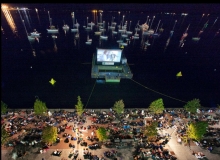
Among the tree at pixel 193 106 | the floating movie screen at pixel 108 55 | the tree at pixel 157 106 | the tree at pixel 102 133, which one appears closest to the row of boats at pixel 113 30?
the floating movie screen at pixel 108 55

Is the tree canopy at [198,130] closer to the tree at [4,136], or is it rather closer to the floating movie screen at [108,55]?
the floating movie screen at [108,55]

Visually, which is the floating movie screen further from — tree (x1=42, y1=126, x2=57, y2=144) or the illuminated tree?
the illuminated tree

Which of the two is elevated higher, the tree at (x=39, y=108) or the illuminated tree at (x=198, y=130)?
the illuminated tree at (x=198, y=130)

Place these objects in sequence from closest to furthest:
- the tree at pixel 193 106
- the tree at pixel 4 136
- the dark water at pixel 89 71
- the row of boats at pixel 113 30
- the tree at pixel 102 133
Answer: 1. the tree at pixel 4 136
2. the tree at pixel 102 133
3. the tree at pixel 193 106
4. the dark water at pixel 89 71
5. the row of boats at pixel 113 30

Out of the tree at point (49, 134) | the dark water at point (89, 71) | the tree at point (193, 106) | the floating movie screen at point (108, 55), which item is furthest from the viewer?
the floating movie screen at point (108, 55)

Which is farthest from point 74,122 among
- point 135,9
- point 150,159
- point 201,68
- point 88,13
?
point 135,9

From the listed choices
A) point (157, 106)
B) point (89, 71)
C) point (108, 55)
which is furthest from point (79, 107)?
point (89, 71)

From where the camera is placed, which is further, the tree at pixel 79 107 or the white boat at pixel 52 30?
the white boat at pixel 52 30
